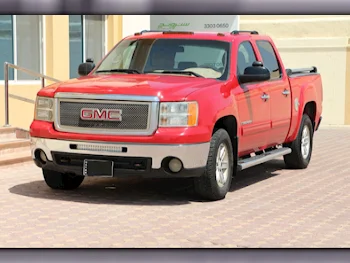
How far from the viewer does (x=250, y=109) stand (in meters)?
8.61

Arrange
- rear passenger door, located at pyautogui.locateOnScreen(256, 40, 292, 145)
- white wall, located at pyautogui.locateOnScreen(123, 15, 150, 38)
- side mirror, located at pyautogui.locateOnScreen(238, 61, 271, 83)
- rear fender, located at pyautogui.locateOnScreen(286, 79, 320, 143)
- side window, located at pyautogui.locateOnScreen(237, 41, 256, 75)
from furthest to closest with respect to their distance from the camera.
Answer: white wall, located at pyautogui.locateOnScreen(123, 15, 150, 38) < rear fender, located at pyautogui.locateOnScreen(286, 79, 320, 143) < rear passenger door, located at pyautogui.locateOnScreen(256, 40, 292, 145) < side window, located at pyautogui.locateOnScreen(237, 41, 256, 75) < side mirror, located at pyautogui.locateOnScreen(238, 61, 271, 83)

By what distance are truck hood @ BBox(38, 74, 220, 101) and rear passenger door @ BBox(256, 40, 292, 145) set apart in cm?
160

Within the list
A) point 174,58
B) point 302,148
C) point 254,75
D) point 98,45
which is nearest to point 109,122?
point 174,58

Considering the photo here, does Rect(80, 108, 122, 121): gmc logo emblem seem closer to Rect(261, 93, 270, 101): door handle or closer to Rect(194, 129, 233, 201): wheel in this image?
Rect(194, 129, 233, 201): wheel

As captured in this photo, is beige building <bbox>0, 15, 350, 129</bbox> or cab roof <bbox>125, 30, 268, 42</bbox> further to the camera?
beige building <bbox>0, 15, 350, 129</bbox>

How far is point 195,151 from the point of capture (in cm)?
724

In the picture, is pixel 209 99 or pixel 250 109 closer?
pixel 209 99

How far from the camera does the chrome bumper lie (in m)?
7.15

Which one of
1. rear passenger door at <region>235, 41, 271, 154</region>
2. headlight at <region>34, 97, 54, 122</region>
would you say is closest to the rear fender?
rear passenger door at <region>235, 41, 271, 154</region>

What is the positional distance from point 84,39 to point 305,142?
278 inches

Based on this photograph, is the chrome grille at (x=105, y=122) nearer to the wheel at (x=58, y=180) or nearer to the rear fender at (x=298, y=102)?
the wheel at (x=58, y=180)

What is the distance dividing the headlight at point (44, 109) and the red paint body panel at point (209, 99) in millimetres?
65

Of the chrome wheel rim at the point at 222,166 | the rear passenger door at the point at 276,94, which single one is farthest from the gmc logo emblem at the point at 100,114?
the rear passenger door at the point at 276,94

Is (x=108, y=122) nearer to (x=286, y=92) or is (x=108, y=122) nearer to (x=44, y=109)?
(x=44, y=109)
